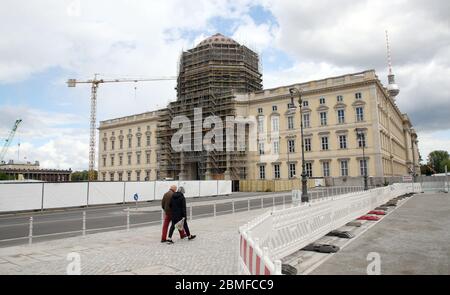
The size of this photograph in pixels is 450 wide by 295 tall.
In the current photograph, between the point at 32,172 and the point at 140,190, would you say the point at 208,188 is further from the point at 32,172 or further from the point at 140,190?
the point at 32,172

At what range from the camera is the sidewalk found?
7430 millimetres

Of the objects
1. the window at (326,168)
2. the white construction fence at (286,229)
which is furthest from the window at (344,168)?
the white construction fence at (286,229)

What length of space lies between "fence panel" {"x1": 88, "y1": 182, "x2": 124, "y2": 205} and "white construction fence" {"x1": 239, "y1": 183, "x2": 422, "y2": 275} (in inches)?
873

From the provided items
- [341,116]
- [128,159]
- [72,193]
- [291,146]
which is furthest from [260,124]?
[72,193]

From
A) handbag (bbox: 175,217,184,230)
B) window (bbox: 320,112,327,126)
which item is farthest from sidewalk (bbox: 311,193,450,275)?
window (bbox: 320,112,327,126)

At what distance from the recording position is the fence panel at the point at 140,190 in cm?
3331

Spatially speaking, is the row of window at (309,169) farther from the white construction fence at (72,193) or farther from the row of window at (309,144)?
the white construction fence at (72,193)

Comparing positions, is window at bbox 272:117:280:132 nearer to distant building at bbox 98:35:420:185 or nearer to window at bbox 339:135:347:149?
distant building at bbox 98:35:420:185

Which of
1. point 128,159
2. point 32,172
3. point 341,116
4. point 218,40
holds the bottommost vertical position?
point 32,172

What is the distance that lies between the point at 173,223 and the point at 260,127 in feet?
185

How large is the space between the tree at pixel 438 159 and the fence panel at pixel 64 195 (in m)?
155

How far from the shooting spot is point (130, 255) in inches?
344

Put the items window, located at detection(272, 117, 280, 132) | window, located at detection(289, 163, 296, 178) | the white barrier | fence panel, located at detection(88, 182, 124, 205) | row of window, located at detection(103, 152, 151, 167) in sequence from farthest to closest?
row of window, located at detection(103, 152, 151, 167) → window, located at detection(272, 117, 280, 132) → window, located at detection(289, 163, 296, 178) → fence panel, located at detection(88, 182, 124, 205) → the white barrier

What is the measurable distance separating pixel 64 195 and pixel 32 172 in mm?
137704
